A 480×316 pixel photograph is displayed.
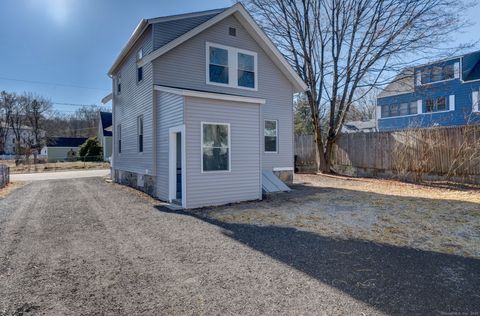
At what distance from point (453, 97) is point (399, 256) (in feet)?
75.5

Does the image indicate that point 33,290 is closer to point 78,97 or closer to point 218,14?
point 218,14

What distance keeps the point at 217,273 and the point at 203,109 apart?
5.21 meters

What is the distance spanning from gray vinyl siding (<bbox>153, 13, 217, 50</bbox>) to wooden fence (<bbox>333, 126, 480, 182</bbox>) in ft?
31.9

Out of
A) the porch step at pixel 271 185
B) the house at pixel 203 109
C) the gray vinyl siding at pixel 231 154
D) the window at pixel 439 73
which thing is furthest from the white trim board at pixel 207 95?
→ the window at pixel 439 73

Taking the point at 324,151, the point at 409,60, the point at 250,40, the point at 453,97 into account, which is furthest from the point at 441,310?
the point at 453,97

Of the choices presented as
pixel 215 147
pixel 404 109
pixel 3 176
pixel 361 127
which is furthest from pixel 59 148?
pixel 404 109

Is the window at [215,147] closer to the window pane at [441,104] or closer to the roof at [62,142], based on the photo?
the window pane at [441,104]

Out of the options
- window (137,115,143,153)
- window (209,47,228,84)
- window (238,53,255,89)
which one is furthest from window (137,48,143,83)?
window (238,53,255,89)

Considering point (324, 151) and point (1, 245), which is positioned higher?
point (324, 151)

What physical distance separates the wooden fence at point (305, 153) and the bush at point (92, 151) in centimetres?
2468

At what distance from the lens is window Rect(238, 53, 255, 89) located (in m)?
11.2

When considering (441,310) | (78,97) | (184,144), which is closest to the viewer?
(441,310)

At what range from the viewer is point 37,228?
588 centimetres

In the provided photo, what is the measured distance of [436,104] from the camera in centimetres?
2267
